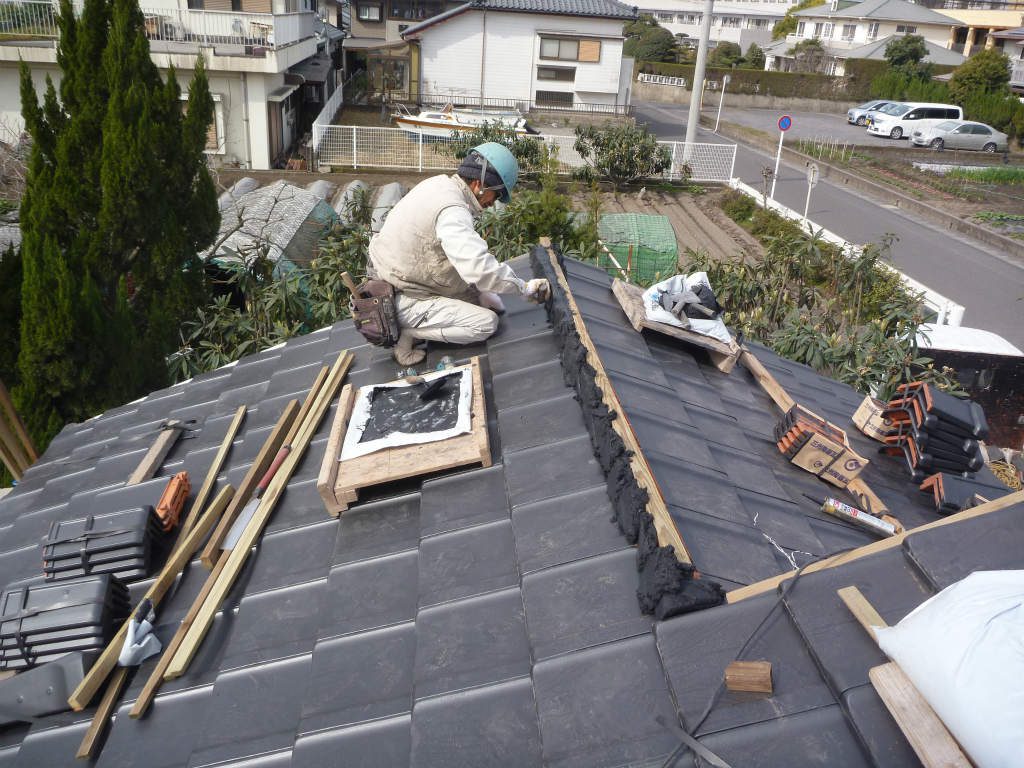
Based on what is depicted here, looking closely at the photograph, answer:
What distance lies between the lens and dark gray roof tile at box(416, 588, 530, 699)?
99.4 inches

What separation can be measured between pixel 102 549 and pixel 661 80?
55400 millimetres

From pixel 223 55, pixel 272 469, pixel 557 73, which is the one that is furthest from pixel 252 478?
pixel 557 73

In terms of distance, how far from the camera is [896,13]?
2309 inches

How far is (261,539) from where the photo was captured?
3.74m

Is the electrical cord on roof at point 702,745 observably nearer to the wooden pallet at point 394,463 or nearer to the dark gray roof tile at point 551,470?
the dark gray roof tile at point 551,470

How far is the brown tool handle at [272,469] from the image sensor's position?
4121mm

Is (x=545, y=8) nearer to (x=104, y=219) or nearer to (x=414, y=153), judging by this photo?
(x=414, y=153)

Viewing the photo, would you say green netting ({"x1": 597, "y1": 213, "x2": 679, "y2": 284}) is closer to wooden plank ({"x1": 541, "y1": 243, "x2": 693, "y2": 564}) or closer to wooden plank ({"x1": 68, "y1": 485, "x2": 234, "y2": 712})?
wooden plank ({"x1": 541, "y1": 243, "x2": 693, "y2": 564})

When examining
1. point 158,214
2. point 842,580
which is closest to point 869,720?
point 842,580

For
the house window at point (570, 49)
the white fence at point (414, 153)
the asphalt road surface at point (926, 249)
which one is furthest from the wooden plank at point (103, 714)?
the house window at point (570, 49)

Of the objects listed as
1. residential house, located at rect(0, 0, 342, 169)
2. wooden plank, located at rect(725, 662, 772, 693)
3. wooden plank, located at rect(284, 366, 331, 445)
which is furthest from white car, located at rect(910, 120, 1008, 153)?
wooden plank, located at rect(725, 662, 772, 693)

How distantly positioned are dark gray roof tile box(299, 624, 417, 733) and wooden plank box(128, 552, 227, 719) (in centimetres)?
72

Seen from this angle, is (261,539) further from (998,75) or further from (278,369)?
(998,75)

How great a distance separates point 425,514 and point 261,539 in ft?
3.08
